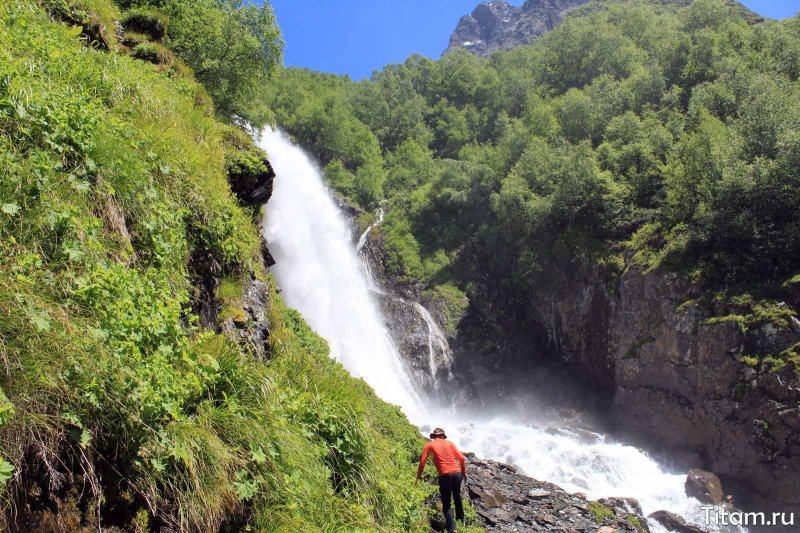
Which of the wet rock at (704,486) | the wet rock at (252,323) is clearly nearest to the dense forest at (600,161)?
the wet rock at (704,486)

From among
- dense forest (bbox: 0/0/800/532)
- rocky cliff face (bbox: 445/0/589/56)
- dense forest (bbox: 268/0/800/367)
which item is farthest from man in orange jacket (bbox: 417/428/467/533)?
rocky cliff face (bbox: 445/0/589/56)

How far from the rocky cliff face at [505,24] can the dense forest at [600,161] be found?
82570 millimetres

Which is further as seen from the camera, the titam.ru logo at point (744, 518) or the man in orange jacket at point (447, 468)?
the titam.ru logo at point (744, 518)

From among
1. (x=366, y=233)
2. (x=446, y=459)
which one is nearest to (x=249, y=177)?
(x=446, y=459)

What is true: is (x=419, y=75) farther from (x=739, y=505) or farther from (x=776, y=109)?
(x=739, y=505)

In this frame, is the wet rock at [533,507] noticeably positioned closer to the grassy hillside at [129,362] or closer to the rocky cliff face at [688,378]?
the grassy hillside at [129,362]

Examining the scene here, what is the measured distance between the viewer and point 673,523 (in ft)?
50.3

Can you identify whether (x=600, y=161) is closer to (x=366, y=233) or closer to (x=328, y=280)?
(x=366, y=233)

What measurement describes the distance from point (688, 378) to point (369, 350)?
14.3m

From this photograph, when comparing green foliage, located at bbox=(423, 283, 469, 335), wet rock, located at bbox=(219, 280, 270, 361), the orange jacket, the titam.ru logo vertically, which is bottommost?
the titam.ru logo

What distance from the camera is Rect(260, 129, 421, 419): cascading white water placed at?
27.0m

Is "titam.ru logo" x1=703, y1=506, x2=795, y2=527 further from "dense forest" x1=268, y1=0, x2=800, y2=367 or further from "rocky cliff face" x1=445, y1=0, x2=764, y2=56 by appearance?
"rocky cliff face" x1=445, y1=0, x2=764, y2=56

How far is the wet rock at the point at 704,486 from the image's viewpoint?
17.5 meters

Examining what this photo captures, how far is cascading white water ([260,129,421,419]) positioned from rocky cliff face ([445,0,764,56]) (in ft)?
340
